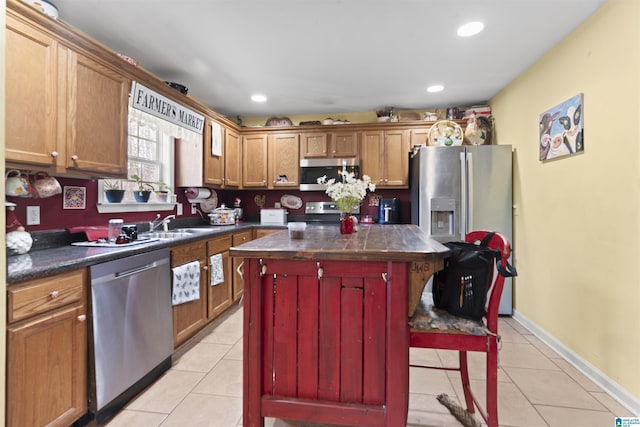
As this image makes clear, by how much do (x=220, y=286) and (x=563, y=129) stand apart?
129 inches

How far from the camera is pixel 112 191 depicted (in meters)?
2.52

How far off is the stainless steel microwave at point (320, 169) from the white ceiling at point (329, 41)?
35.1 inches

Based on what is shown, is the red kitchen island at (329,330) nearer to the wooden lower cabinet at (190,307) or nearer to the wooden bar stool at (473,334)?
the wooden bar stool at (473,334)

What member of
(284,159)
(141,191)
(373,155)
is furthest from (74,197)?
(373,155)

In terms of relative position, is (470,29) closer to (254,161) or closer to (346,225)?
(346,225)

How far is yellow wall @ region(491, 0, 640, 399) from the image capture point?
1.86 metres

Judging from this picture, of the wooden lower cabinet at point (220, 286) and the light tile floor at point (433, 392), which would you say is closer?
the light tile floor at point (433, 392)

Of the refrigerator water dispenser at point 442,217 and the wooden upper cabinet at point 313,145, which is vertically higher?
the wooden upper cabinet at point 313,145

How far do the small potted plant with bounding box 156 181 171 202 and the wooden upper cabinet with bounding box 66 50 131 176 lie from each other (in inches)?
36.5

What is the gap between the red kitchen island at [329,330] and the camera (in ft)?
4.69

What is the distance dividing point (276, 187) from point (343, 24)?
97.1 inches

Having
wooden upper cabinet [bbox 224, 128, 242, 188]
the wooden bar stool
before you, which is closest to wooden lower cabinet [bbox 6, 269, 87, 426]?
the wooden bar stool

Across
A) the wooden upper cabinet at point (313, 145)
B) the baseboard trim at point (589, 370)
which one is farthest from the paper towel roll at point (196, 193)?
the baseboard trim at point (589, 370)

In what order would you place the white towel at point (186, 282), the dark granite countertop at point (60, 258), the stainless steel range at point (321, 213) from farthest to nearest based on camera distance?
the stainless steel range at point (321, 213) → the white towel at point (186, 282) → the dark granite countertop at point (60, 258)
